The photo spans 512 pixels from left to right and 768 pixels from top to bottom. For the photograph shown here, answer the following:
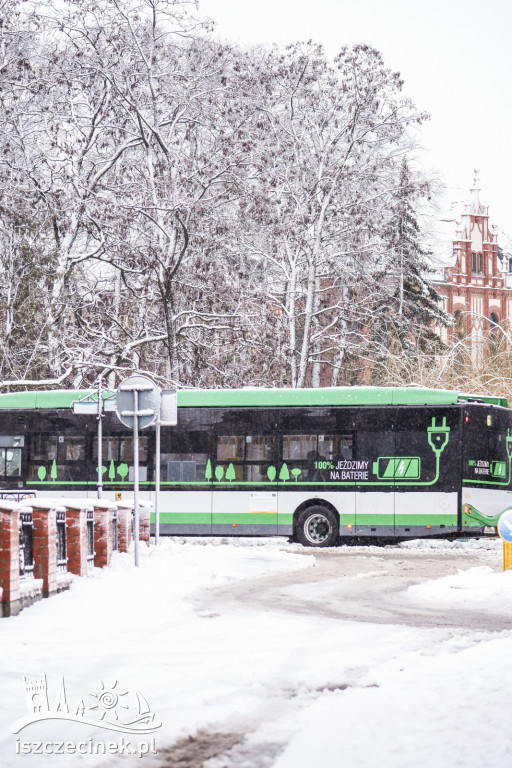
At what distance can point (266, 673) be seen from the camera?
891 cm

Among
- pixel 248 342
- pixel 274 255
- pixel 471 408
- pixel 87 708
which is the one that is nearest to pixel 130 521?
pixel 471 408

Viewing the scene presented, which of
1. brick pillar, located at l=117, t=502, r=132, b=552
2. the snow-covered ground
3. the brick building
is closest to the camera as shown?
the snow-covered ground

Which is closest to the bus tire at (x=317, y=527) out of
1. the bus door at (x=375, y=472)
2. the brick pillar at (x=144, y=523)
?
the bus door at (x=375, y=472)

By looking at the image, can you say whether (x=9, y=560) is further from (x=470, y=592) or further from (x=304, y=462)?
(x=304, y=462)

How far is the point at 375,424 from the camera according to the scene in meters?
25.1

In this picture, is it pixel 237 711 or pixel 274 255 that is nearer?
pixel 237 711

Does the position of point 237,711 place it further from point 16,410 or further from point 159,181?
point 159,181

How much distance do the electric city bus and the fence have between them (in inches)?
292

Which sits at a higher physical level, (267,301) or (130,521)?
(267,301)

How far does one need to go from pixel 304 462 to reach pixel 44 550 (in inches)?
480

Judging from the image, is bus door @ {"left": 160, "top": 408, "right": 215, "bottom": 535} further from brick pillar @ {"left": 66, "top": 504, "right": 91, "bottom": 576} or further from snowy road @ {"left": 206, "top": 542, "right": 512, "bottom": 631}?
brick pillar @ {"left": 66, "top": 504, "right": 91, "bottom": 576}

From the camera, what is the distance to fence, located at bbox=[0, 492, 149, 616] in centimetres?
1208

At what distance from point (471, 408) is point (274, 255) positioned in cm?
1704

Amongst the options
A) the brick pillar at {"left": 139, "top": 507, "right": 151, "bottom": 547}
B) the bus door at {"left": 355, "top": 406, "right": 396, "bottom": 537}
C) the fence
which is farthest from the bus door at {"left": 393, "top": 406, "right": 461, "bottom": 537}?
the fence
